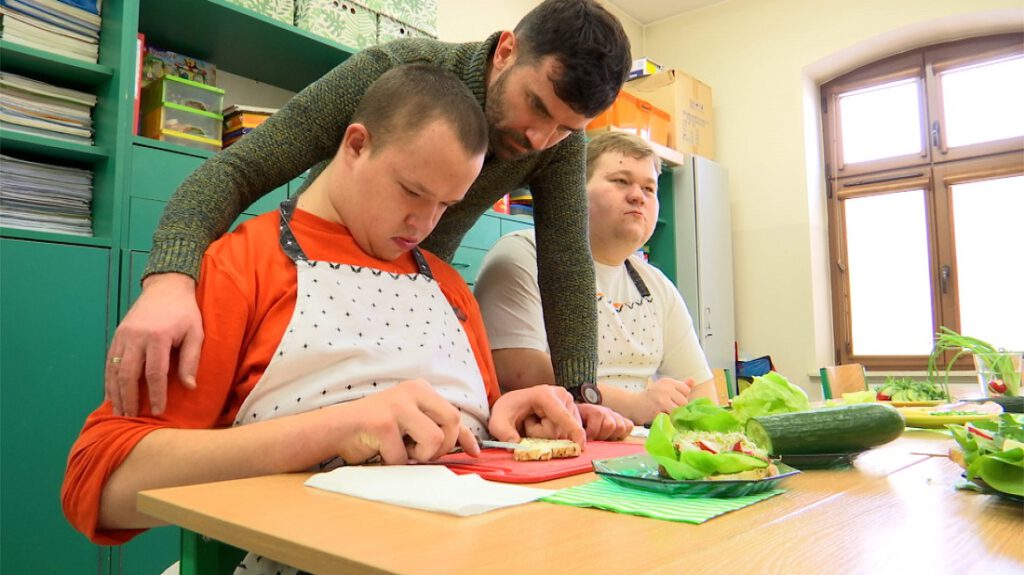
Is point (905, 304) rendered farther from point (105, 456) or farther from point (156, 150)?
point (105, 456)

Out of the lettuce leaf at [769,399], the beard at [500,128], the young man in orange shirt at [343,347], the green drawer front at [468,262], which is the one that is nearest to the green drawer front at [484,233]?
the green drawer front at [468,262]

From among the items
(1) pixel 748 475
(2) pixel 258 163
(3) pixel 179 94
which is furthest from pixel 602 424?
(3) pixel 179 94

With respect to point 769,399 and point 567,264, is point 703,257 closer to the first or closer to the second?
Answer: point 567,264

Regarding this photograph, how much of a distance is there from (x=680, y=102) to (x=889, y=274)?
74.6 inches

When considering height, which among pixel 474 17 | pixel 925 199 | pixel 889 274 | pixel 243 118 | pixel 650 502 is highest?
pixel 474 17

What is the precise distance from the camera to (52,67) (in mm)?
2199

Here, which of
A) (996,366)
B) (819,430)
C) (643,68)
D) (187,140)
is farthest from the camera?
(643,68)

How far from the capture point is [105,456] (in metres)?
0.78

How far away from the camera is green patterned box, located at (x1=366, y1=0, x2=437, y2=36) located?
2.97m

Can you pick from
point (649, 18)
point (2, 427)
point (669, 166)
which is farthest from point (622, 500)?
point (649, 18)

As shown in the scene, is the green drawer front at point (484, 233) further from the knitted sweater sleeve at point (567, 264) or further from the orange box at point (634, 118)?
the knitted sweater sleeve at point (567, 264)

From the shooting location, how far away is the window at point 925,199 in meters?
4.67

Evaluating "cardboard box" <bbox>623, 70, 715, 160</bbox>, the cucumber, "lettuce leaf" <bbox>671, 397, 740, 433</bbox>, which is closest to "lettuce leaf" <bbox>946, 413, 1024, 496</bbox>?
the cucumber

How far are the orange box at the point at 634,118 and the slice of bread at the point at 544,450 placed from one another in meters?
3.46
